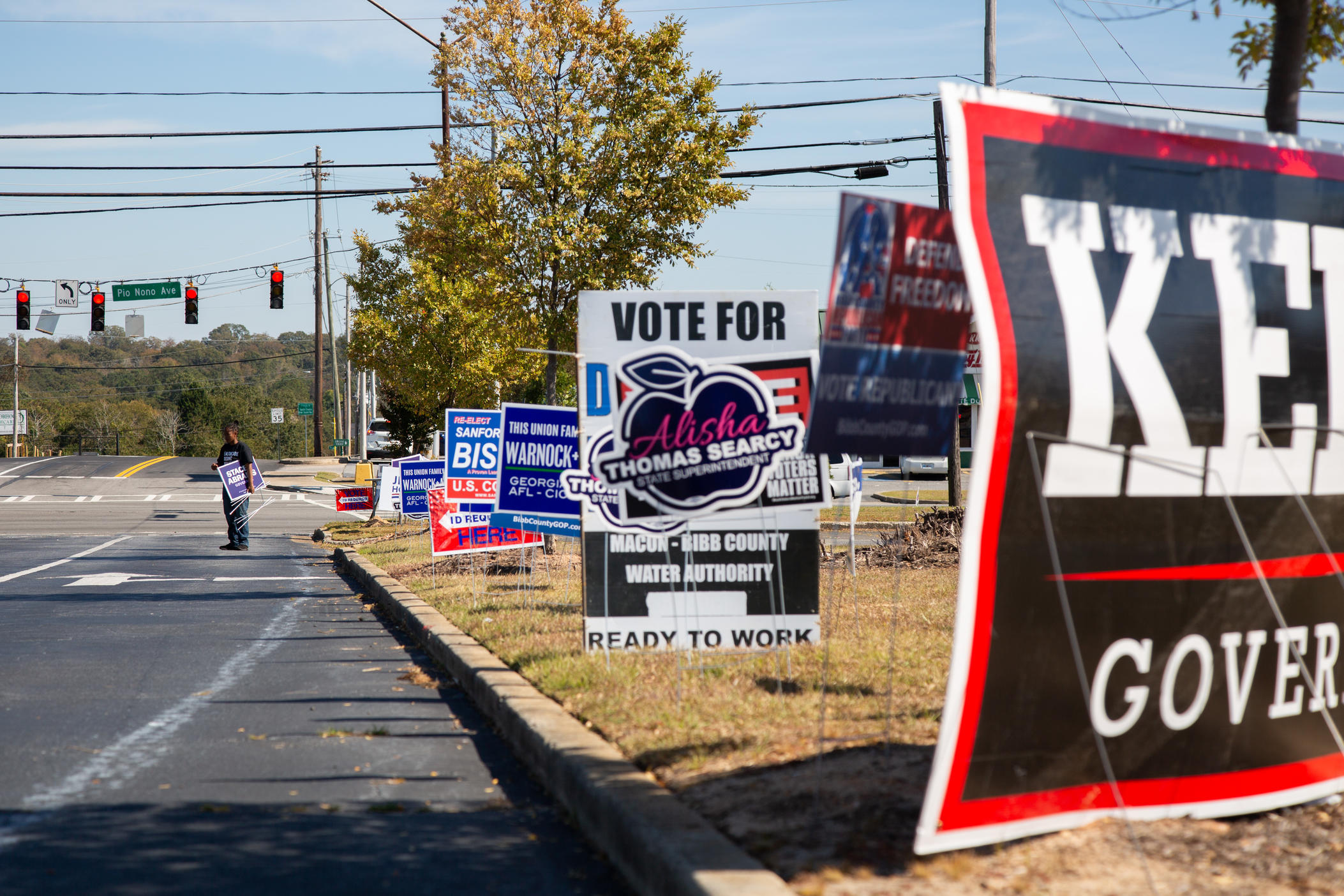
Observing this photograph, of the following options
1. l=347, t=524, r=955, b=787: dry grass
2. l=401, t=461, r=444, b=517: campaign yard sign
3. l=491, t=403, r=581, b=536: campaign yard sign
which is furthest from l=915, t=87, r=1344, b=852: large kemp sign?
l=401, t=461, r=444, b=517: campaign yard sign

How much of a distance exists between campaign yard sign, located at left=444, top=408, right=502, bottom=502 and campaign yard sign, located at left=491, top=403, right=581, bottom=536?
7.43 feet

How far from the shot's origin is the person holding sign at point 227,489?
1931 centimetres

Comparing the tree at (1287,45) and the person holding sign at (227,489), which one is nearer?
the tree at (1287,45)

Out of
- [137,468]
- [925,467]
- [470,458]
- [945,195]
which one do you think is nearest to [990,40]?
[945,195]

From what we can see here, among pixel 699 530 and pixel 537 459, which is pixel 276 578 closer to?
pixel 537 459

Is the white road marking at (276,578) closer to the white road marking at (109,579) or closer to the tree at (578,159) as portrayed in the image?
the white road marking at (109,579)

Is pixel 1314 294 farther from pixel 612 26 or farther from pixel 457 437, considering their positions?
pixel 612 26

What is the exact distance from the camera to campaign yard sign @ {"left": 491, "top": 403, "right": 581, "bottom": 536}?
32.3 feet

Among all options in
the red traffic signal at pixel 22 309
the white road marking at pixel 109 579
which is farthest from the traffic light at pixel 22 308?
the white road marking at pixel 109 579

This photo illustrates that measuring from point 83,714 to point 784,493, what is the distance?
4.42 metres

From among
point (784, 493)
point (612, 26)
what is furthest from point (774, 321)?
point (612, 26)

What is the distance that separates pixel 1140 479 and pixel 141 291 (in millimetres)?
36022

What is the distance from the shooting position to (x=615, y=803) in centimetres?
456

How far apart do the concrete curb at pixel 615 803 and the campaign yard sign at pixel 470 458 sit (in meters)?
4.18
